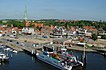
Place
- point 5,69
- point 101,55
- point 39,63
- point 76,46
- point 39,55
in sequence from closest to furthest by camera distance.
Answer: point 5,69, point 39,63, point 39,55, point 101,55, point 76,46

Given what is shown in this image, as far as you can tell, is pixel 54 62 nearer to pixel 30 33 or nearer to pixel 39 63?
pixel 39 63

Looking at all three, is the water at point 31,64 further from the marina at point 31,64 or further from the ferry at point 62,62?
the ferry at point 62,62

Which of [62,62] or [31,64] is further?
[31,64]

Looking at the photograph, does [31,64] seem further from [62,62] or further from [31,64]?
[62,62]

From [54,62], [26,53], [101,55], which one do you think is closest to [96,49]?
[101,55]

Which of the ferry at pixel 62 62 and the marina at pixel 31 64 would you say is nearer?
the ferry at pixel 62 62

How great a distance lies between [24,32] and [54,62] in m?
39.7

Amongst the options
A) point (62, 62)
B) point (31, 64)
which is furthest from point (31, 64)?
point (62, 62)

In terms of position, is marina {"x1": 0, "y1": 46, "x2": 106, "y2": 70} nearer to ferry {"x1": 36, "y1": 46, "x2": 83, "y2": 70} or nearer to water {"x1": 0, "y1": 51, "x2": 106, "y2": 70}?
water {"x1": 0, "y1": 51, "x2": 106, "y2": 70}

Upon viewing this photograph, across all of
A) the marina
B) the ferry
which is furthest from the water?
the ferry

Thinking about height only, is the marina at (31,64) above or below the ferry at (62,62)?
below

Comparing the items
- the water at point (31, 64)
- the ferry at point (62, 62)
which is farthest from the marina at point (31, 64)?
the ferry at point (62, 62)

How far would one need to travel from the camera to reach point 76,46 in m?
40.0

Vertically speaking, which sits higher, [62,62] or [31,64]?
[62,62]
